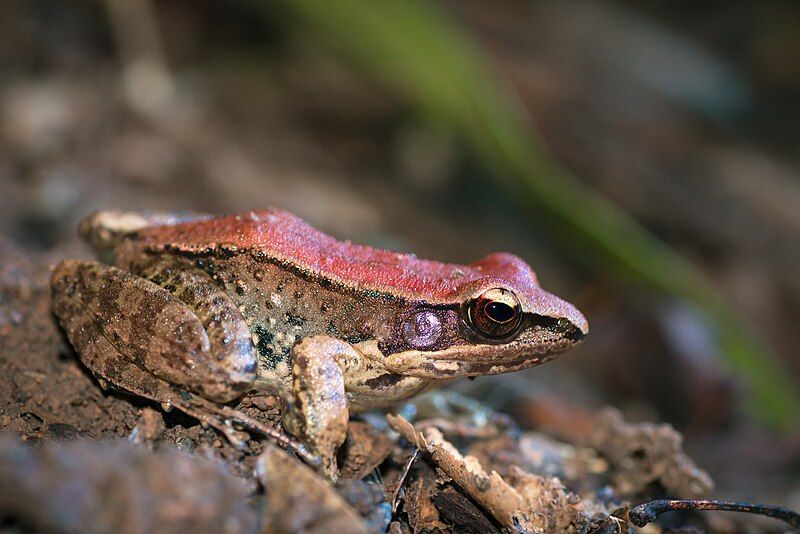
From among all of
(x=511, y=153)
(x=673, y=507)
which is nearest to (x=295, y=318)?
(x=673, y=507)

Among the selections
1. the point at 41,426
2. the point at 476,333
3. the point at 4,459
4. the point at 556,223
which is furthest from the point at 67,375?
the point at 556,223

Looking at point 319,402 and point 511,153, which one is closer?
point 319,402

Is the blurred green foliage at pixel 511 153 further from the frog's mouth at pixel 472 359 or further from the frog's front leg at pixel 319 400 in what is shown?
the frog's front leg at pixel 319 400

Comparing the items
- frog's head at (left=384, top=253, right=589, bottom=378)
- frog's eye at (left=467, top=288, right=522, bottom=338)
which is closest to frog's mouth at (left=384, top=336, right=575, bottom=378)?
frog's head at (left=384, top=253, right=589, bottom=378)

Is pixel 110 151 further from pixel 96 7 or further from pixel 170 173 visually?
pixel 96 7

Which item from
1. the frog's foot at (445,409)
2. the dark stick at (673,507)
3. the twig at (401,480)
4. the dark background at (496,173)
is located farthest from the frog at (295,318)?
the dark background at (496,173)

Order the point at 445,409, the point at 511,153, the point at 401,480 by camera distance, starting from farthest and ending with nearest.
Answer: the point at 511,153 → the point at 445,409 → the point at 401,480

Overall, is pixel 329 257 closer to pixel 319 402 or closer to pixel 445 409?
pixel 319 402
